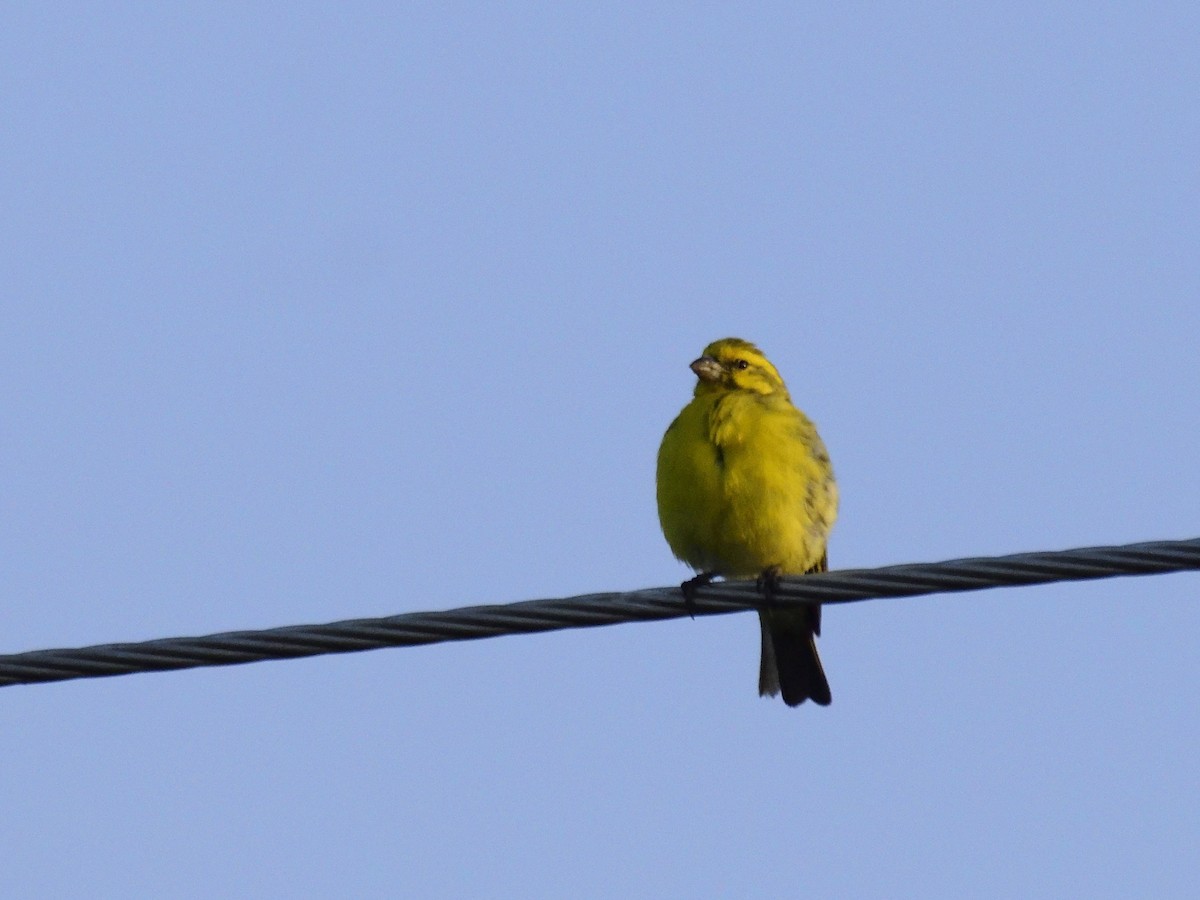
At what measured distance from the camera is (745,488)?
25.0 feet

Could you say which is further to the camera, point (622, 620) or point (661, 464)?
point (661, 464)

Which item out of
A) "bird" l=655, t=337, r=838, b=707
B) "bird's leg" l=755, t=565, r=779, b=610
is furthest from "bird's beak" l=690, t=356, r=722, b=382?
"bird's leg" l=755, t=565, r=779, b=610

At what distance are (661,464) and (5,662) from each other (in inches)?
140

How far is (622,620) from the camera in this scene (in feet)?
17.5

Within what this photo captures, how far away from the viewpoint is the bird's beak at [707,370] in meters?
8.44

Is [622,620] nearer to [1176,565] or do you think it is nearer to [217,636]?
[217,636]

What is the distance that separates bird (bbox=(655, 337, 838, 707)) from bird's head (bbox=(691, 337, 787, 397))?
150 millimetres

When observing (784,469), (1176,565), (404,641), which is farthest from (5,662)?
(784,469)

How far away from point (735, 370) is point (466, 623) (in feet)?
12.0

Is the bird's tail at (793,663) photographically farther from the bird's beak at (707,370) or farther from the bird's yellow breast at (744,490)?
the bird's beak at (707,370)

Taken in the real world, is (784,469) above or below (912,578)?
above

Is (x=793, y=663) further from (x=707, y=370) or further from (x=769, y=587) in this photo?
(x=769, y=587)

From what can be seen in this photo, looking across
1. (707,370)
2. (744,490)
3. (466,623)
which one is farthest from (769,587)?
(707,370)

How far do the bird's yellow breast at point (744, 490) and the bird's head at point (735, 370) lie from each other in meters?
0.43
